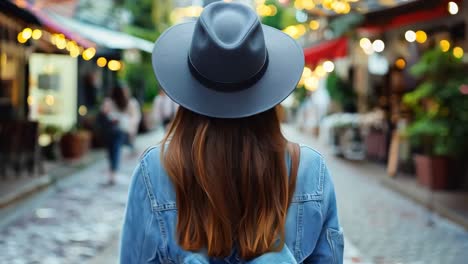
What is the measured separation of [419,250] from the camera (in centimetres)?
722

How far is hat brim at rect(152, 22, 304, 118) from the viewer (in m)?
2.02

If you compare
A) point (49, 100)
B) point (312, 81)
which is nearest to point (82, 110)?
point (49, 100)

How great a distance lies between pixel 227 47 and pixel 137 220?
1.91 ft

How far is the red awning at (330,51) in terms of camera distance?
54.1 feet

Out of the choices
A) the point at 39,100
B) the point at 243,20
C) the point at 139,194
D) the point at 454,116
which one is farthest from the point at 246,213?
the point at 39,100

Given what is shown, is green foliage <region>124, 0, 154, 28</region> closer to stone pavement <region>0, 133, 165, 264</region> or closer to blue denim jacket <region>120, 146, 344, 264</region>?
stone pavement <region>0, 133, 165, 264</region>

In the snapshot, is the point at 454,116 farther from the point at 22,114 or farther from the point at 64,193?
the point at 22,114

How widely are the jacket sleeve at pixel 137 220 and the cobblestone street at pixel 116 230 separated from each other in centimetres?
451

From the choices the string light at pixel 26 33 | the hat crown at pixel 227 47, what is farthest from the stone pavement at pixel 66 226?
the hat crown at pixel 227 47

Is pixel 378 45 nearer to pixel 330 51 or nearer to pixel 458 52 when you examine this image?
pixel 458 52

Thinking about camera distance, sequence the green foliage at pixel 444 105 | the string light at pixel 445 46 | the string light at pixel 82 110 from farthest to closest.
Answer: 1. the string light at pixel 82 110
2. the string light at pixel 445 46
3. the green foliage at pixel 444 105

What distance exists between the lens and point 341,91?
2109 cm

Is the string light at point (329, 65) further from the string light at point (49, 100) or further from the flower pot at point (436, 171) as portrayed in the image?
the string light at point (49, 100)

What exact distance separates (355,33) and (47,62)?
8.16 metres
